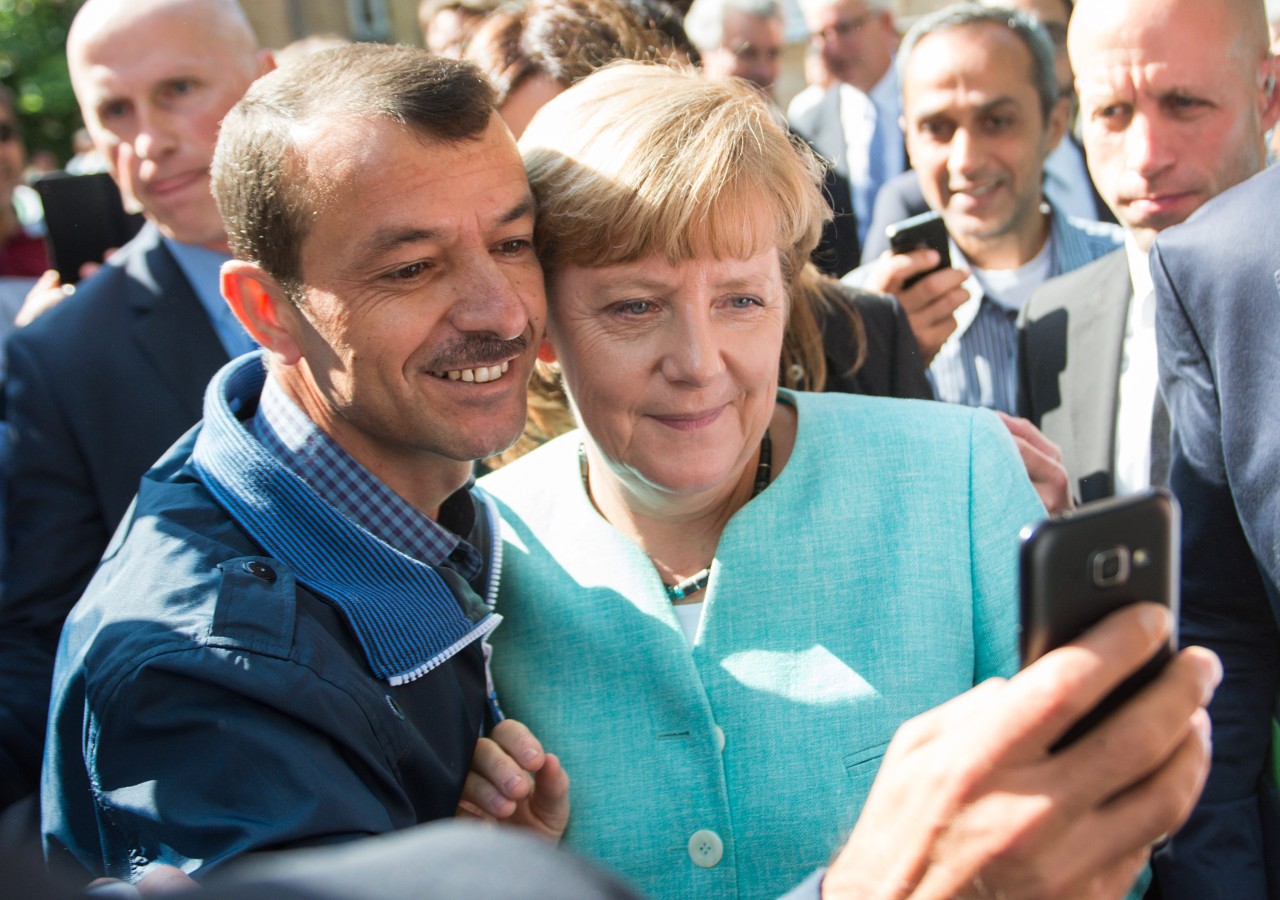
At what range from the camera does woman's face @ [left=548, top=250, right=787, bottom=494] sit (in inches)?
81.4

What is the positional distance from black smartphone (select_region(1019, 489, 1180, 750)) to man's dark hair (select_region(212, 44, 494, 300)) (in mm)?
1263

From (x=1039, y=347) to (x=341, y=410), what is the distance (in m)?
2.06

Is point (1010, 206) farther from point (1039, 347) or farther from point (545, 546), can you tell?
point (545, 546)

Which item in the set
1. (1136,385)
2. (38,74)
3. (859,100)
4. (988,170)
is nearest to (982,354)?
(988,170)

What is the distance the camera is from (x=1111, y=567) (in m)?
1.04

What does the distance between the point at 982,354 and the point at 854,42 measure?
358cm

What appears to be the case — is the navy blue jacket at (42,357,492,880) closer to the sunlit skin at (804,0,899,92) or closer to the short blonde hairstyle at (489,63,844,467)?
the short blonde hairstyle at (489,63,844,467)

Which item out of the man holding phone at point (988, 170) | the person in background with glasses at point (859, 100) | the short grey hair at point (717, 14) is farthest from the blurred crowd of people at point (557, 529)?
the short grey hair at point (717, 14)

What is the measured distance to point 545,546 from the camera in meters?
2.28

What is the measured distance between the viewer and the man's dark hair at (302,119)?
1.90 m

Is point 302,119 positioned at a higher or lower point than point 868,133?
higher

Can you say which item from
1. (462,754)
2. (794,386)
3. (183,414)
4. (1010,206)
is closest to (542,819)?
(462,754)

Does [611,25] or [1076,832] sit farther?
[611,25]

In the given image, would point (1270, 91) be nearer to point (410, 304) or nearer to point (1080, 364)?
point (1080, 364)
